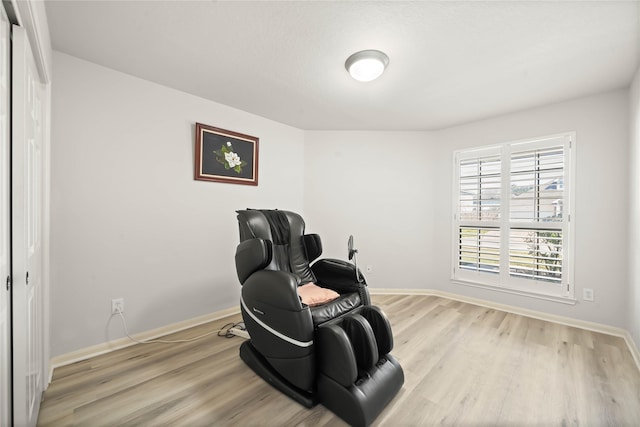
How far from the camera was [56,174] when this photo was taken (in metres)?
2.00

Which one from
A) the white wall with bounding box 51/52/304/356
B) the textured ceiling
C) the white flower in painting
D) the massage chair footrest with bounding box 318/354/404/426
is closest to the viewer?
the massage chair footrest with bounding box 318/354/404/426

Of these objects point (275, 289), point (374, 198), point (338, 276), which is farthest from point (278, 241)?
point (374, 198)

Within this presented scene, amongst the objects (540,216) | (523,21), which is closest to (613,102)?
(540,216)

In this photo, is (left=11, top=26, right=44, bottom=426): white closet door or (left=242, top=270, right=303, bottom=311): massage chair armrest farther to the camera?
(left=242, top=270, right=303, bottom=311): massage chair armrest

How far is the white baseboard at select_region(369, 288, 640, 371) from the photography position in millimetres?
2376

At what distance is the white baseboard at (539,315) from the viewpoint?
93.5 inches

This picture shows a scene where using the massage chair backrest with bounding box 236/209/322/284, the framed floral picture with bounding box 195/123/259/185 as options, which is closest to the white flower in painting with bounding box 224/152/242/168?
the framed floral picture with bounding box 195/123/259/185

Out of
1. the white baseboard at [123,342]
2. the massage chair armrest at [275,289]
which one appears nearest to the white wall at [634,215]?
the massage chair armrest at [275,289]

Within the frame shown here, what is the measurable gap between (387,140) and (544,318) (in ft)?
9.11

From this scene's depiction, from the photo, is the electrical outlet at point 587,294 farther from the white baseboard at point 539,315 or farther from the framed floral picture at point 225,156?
the framed floral picture at point 225,156

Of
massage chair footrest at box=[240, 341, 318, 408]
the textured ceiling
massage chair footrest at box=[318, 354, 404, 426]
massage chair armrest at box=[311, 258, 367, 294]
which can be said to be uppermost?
the textured ceiling

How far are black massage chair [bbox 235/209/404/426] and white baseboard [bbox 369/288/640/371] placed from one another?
6.41 feet

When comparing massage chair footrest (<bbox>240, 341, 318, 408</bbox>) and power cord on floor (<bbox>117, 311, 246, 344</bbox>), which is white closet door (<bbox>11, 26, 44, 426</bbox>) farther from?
massage chair footrest (<bbox>240, 341, 318, 408</bbox>)

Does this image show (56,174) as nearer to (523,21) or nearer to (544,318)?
(523,21)
